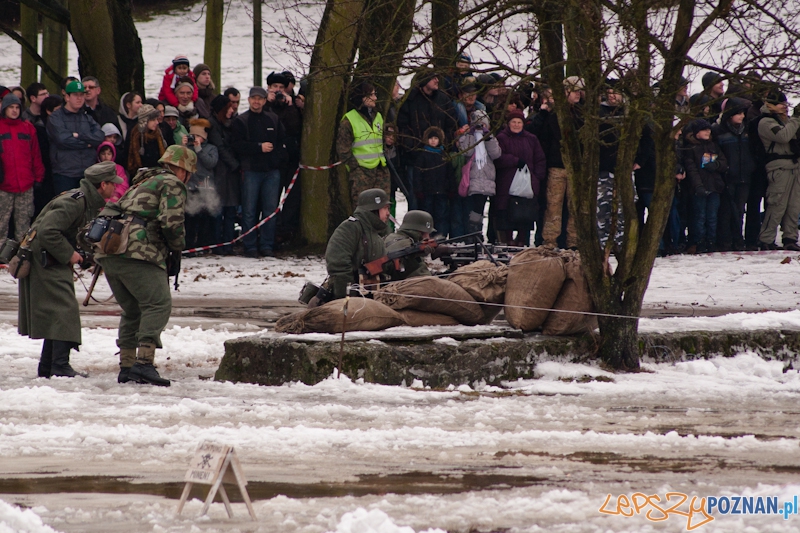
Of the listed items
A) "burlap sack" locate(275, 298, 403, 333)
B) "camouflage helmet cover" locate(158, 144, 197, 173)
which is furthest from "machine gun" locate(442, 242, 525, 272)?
"camouflage helmet cover" locate(158, 144, 197, 173)

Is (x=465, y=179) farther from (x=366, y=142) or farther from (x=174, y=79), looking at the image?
(x=174, y=79)

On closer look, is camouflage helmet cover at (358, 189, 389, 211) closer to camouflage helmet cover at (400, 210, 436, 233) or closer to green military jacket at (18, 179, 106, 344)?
camouflage helmet cover at (400, 210, 436, 233)

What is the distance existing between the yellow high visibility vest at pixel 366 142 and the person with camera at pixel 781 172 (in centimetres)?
561

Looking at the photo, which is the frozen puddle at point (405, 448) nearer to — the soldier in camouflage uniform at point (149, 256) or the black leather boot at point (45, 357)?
the black leather boot at point (45, 357)

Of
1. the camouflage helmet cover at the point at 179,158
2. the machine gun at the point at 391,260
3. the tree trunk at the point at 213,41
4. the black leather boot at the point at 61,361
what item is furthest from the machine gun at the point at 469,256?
the tree trunk at the point at 213,41

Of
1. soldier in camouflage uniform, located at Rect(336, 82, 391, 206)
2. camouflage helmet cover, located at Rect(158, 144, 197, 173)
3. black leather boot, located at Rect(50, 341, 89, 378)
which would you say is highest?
soldier in camouflage uniform, located at Rect(336, 82, 391, 206)

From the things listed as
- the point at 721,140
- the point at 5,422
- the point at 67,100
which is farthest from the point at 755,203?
the point at 5,422

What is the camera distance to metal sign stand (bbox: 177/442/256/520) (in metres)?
4.34

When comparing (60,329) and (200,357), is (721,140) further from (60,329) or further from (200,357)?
(60,329)

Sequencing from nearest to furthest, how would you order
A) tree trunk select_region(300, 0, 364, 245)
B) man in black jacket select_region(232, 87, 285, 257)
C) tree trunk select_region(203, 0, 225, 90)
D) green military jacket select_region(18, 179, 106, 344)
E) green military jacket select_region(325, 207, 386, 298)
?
green military jacket select_region(18, 179, 106, 344) < green military jacket select_region(325, 207, 386, 298) < man in black jacket select_region(232, 87, 285, 257) < tree trunk select_region(300, 0, 364, 245) < tree trunk select_region(203, 0, 225, 90)

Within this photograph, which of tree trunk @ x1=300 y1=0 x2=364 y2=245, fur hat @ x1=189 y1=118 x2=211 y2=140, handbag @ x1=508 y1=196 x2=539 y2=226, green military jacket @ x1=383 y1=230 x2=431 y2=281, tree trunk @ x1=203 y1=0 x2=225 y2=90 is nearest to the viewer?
green military jacket @ x1=383 y1=230 x2=431 y2=281

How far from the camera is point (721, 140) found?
15.8 meters

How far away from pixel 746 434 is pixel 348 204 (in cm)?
1061

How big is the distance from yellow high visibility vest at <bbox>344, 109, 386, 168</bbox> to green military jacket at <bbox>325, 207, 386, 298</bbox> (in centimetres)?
508
